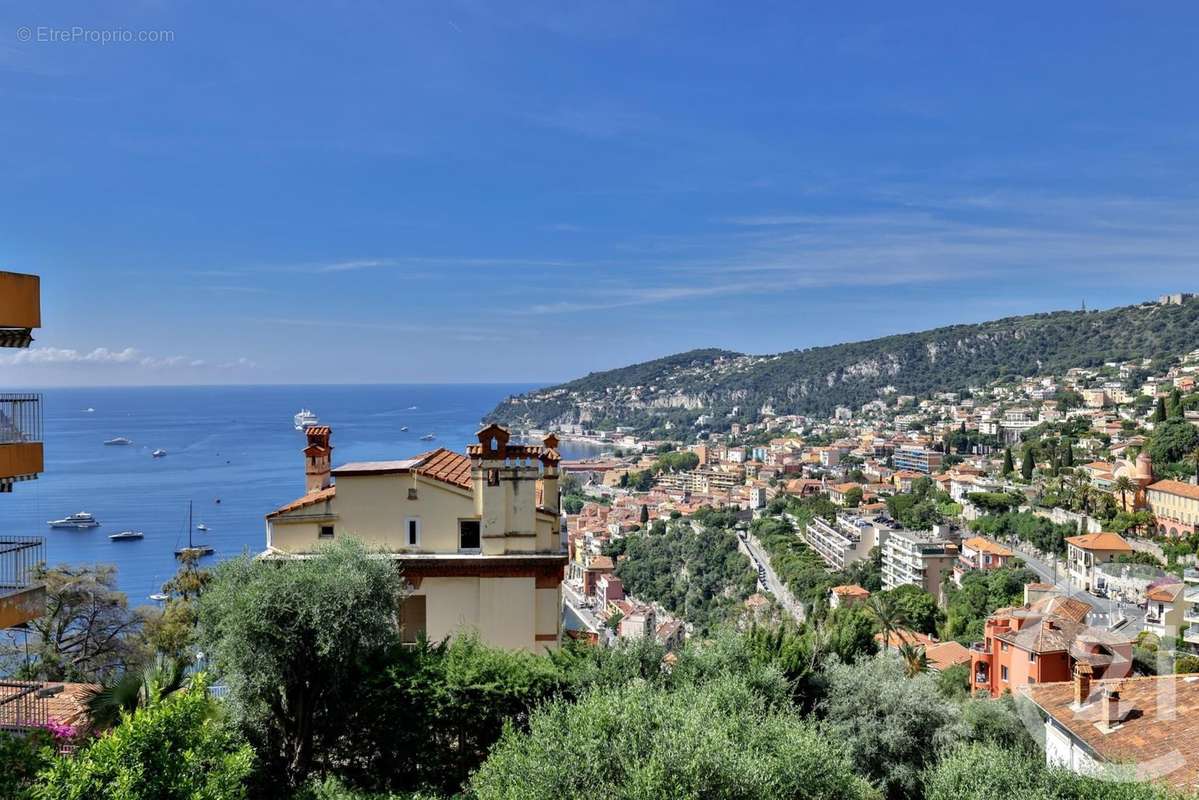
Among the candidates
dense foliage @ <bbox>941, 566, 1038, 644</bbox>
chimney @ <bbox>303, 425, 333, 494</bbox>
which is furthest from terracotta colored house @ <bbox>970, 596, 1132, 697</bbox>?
dense foliage @ <bbox>941, 566, 1038, 644</bbox>

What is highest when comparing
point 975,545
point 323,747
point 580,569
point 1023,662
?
point 323,747

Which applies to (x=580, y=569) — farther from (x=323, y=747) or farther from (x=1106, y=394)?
(x=1106, y=394)

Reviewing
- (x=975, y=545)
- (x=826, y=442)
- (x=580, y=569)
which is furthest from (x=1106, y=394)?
(x=580, y=569)

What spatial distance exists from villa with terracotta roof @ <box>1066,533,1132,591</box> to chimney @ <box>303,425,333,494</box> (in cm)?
4970

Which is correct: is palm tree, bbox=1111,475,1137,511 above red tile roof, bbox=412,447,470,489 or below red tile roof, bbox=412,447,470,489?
below

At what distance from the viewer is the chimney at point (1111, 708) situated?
10664mm

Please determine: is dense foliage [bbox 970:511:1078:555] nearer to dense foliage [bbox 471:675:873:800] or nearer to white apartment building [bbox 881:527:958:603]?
white apartment building [bbox 881:527:958:603]

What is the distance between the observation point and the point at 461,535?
10570mm

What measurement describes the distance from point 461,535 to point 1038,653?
14.3 m

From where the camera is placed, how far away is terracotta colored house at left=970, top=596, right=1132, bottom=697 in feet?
57.1

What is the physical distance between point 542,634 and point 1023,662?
13899 millimetres

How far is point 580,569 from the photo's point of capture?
75.2 metres

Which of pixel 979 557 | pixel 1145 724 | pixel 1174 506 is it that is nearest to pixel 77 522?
pixel 979 557

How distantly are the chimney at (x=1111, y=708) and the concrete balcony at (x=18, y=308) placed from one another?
521 inches
